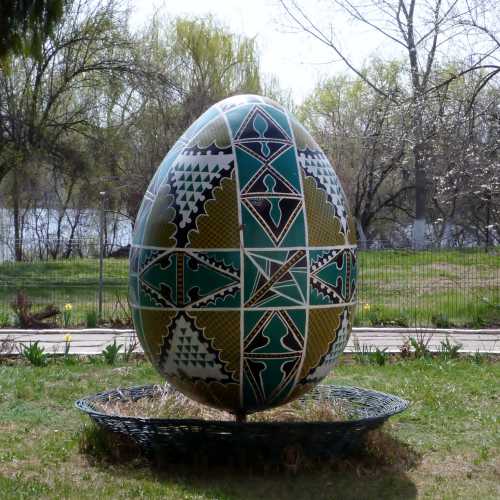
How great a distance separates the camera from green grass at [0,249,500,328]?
14.5 meters

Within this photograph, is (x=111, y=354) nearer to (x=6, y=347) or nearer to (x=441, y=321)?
(x=6, y=347)

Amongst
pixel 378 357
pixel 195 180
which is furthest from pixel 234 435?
pixel 378 357

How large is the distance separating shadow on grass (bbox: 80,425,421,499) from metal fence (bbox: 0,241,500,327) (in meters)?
7.30

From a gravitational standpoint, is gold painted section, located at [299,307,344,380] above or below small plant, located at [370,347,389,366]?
above

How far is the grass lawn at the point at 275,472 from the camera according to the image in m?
5.70

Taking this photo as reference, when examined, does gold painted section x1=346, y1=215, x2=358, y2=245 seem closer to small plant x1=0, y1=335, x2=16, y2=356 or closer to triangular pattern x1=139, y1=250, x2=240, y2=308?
triangular pattern x1=139, y1=250, x2=240, y2=308

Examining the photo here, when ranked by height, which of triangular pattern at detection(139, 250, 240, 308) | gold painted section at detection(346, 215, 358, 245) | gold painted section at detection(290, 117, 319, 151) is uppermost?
gold painted section at detection(290, 117, 319, 151)

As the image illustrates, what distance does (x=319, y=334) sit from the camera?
6.09 m

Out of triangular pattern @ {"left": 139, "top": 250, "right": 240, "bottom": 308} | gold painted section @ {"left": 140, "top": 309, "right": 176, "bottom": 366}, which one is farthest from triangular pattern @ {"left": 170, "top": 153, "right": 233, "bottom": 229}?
gold painted section @ {"left": 140, "top": 309, "right": 176, "bottom": 366}

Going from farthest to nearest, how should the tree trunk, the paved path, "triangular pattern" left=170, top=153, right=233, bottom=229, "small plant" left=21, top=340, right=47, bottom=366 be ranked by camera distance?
1. the tree trunk
2. the paved path
3. "small plant" left=21, top=340, right=47, bottom=366
4. "triangular pattern" left=170, top=153, right=233, bottom=229

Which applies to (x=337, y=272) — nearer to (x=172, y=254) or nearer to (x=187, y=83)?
(x=172, y=254)

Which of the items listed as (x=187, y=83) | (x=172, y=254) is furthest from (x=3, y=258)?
(x=187, y=83)

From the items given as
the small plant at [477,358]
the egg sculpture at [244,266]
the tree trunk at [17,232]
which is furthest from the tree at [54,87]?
the egg sculpture at [244,266]

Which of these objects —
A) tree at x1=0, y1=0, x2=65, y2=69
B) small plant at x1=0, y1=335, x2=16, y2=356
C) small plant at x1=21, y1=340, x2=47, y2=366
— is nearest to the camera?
tree at x1=0, y1=0, x2=65, y2=69
